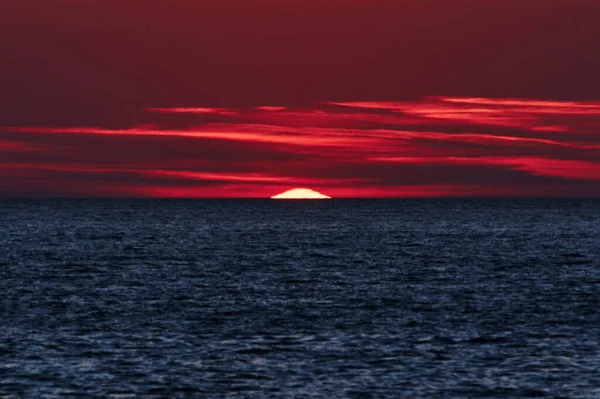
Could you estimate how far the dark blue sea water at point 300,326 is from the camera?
35.3m

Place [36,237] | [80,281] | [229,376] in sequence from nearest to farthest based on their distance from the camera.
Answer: [229,376]
[80,281]
[36,237]

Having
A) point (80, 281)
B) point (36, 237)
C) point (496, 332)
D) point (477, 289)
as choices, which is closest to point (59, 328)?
point (496, 332)

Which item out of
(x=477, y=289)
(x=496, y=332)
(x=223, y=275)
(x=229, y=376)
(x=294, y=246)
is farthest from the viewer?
(x=294, y=246)

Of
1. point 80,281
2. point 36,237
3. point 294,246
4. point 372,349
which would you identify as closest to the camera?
point 372,349

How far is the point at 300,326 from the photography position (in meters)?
48.3

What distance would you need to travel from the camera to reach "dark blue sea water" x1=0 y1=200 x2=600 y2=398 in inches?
1389

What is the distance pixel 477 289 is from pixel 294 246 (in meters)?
52.3

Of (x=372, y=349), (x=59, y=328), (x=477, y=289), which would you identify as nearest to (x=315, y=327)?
(x=372, y=349)

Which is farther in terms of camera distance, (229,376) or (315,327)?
(315,327)

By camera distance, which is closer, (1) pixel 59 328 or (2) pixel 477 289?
(1) pixel 59 328

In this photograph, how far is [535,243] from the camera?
405 feet

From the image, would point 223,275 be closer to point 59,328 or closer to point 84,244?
point 59,328

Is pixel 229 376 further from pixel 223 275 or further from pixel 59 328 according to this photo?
pixel 223 275

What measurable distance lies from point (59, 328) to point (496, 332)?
2025 centimetres
